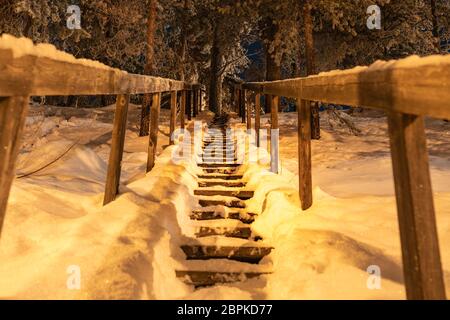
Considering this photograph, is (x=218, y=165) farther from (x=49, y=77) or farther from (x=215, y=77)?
(x=215, y=77)

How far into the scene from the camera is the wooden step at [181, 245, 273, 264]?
3.94 m

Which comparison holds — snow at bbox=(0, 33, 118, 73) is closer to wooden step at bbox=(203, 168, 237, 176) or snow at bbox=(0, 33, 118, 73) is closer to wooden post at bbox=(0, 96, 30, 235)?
wooden post at bbox=(0, 96, 30, 235)

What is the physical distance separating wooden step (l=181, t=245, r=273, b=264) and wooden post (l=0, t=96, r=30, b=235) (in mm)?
2293

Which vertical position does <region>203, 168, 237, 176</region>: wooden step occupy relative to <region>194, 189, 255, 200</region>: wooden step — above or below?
above

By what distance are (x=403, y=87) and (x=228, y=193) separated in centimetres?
430

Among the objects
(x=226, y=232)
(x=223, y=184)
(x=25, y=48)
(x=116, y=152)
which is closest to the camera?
(x=25, y=48)

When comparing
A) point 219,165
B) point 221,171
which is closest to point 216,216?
point 221,171

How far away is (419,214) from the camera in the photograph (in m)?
1.75

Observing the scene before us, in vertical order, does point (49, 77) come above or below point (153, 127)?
above

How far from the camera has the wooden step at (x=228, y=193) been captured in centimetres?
584

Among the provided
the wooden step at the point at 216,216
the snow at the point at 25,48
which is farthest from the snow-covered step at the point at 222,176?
the snow at the point at 25,48

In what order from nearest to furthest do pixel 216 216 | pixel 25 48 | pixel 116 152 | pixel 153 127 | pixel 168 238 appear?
pixel 25 48
pixel 168 238
pixel 116 152
pixel 216 216
pixel 153 127

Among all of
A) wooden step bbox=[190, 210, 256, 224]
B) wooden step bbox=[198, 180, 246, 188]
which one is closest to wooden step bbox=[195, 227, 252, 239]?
wooden step bbox=[190, 210, 256, 224]

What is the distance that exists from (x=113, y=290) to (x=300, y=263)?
154 cm
